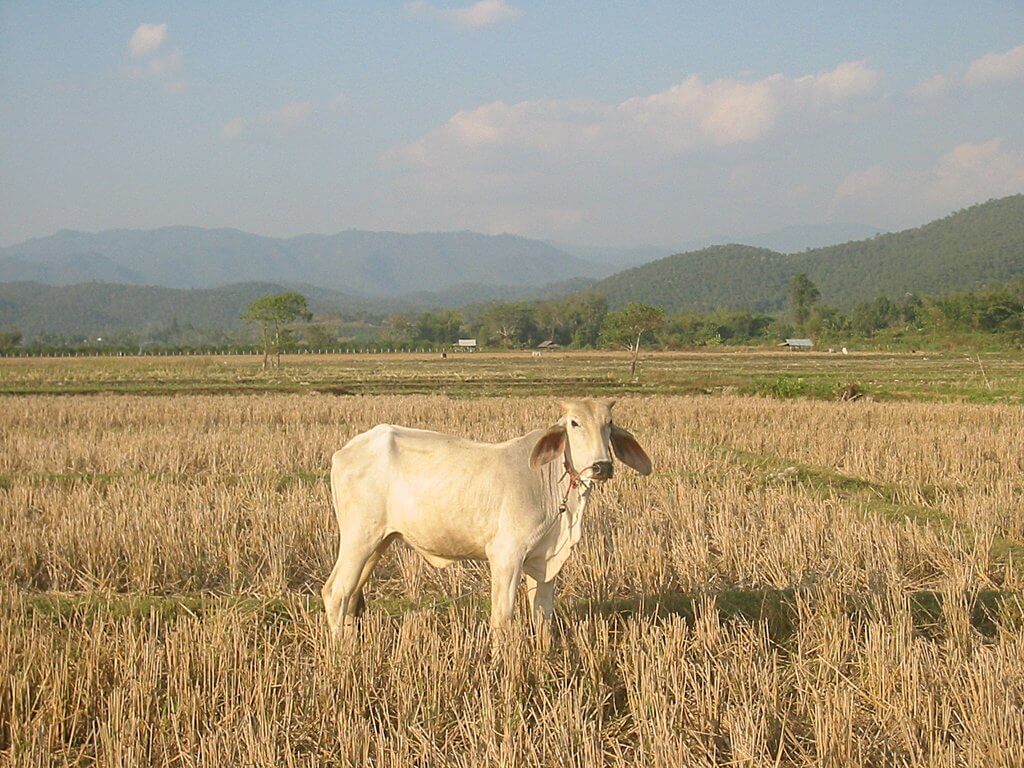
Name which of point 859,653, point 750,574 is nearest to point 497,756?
point 859,653

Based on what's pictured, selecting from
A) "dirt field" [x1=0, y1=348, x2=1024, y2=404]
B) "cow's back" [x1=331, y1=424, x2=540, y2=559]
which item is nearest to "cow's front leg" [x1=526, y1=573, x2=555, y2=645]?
"cow's back" [x1=331, y1=424, x2=540, y2=559]

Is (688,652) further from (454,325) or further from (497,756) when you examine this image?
(454,325)

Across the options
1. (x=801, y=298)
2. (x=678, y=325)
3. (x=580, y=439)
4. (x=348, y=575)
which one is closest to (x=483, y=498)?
(x=580, y=439)

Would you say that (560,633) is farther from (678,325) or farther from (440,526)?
(678,325)

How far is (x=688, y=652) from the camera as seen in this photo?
20.3ft

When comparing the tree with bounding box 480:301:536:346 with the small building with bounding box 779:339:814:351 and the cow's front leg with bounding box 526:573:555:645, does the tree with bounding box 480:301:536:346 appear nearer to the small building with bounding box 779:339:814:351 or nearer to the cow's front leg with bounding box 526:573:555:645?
the small building with bounding box 779:339:814:351

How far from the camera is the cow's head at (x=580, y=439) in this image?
5969 mm

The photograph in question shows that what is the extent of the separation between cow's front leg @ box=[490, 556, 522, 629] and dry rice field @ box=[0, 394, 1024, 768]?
135mm

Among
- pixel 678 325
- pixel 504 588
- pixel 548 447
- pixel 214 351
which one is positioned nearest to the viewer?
pixel 504 588

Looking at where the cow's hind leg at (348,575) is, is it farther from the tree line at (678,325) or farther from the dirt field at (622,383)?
the tree line at (678,325)

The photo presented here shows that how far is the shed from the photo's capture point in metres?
94.5

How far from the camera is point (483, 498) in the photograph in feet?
20.5

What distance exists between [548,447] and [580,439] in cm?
22

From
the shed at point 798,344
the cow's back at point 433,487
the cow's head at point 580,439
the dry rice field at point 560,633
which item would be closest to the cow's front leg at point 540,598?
the dry rice field at point 560,633
